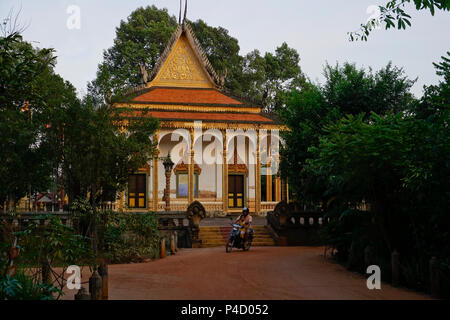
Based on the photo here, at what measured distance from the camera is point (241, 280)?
923 cm

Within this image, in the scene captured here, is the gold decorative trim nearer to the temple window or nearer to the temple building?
the temple building

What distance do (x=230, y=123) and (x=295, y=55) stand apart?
18.2 m

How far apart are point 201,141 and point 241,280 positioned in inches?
785

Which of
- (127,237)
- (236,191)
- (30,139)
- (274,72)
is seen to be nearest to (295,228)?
(127,237)

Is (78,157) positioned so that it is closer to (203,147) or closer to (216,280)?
(216,280)

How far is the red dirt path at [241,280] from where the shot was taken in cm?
773

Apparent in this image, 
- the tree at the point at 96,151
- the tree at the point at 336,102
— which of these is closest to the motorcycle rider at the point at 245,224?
the tree at the point at 336,102

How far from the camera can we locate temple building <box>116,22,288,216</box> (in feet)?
87.2

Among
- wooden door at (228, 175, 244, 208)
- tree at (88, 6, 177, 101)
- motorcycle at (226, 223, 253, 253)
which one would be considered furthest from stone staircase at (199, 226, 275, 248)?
tree at (88, 6, 177, 101)

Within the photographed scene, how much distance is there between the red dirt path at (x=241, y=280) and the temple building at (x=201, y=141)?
1346 centimetres

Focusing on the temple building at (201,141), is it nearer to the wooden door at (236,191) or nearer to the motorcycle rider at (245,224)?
the wooden door at (236,191)

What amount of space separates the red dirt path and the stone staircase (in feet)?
14.7

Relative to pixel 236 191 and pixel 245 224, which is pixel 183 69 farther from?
pixel 245 224
